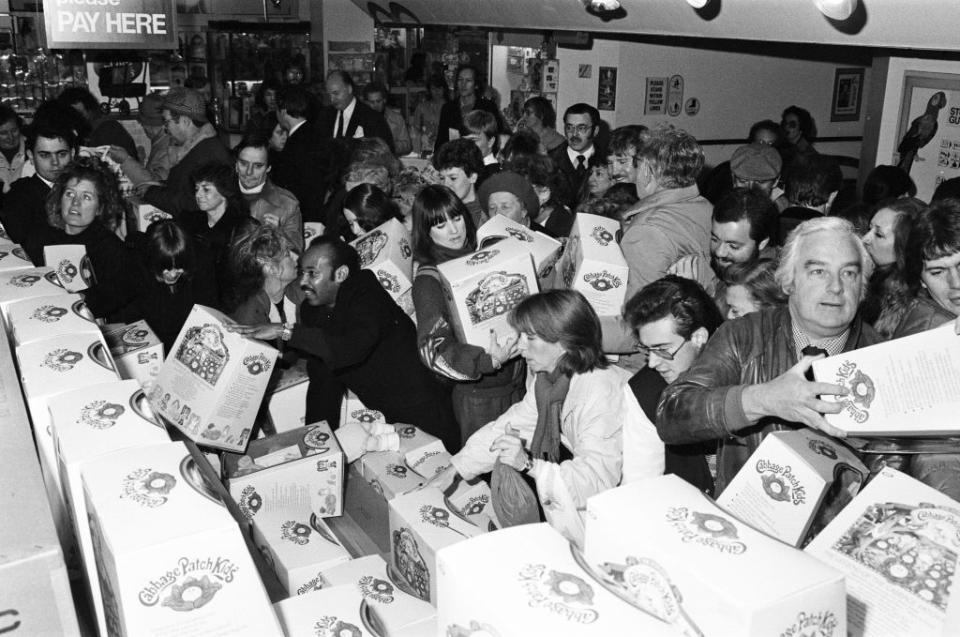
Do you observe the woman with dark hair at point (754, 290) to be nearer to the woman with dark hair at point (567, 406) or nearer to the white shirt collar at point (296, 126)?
the woman with dark hair at point (567, 406)

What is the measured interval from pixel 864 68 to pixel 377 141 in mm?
6803

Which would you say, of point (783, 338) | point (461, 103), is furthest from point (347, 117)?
point (783, 338)

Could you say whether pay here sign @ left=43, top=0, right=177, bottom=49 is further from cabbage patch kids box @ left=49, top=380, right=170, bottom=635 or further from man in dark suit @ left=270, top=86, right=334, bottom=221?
cabbage patch kids box @ left=49, top=380, right=170, bottom=635

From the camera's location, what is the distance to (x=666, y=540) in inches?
53.7

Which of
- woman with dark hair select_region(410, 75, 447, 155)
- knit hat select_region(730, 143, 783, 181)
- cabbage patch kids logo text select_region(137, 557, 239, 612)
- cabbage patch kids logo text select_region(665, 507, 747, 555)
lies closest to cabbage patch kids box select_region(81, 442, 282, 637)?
cabbage patch kids logo text select_region(137, 557, 239, 612)

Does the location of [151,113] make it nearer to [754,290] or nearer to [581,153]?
[581,153]

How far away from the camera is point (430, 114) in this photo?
9492mm

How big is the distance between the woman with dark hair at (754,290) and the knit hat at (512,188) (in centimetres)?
170

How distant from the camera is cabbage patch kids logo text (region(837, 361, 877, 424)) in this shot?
5.95ft

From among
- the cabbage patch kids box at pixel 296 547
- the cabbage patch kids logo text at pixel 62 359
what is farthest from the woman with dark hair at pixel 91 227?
the cabbage patch kids logo text at pixel 62 359

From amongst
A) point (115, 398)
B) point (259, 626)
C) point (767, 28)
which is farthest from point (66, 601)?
point (767, 28)

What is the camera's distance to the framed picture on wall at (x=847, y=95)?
9.46 metres

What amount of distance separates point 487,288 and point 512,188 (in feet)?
4.21

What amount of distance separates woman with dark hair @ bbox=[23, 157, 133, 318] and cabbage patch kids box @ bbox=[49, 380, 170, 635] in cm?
203
